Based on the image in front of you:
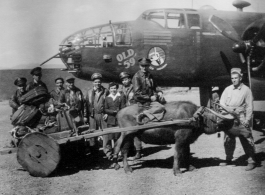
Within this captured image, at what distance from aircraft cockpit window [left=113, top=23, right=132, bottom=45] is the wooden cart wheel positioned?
14.5 feet

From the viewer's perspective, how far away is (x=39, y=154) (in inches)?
267

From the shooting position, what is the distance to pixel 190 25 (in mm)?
10570

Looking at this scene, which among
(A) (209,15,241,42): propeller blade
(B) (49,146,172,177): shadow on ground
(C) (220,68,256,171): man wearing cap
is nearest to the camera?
(C) (220,68,256,171): man wearing cap

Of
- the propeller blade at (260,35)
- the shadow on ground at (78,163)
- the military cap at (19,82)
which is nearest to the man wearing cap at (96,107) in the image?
the shadow on ground at (78,163)

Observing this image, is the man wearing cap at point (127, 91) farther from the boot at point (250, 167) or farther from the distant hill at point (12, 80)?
the distant hill at point (12, 80)

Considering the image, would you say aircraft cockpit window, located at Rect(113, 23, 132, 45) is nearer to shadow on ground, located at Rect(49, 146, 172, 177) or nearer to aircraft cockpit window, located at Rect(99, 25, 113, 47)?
aircraft cockpit window, located at Rect(99, 25, 113, 47)

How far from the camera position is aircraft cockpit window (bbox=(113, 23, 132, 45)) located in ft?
33.2

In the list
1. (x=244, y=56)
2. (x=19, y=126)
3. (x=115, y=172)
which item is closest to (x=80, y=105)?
(x=19, y=126)

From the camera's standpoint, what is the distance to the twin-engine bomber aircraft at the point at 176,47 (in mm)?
9992

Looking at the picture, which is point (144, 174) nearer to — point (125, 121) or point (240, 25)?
point (125, 121)

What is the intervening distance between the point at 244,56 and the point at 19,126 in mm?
7416

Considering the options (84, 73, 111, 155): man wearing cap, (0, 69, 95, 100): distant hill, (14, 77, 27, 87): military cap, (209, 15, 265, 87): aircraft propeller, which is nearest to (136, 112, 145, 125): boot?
(84, 73, 111, 155): man wearing cap

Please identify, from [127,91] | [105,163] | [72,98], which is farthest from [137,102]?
[72,98]

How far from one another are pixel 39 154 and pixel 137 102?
96.0 inches
